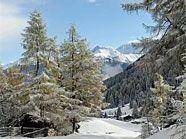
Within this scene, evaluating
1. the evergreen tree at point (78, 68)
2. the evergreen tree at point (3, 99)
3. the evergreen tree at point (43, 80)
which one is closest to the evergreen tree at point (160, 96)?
the evergreen tree at point (78, 68)

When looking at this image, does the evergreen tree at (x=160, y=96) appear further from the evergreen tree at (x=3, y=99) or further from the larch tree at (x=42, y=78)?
the evergreen tree at (x=3, y=99)

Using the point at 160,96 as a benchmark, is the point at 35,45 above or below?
above

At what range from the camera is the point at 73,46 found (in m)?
37.1

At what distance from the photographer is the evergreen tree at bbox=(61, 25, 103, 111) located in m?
36.9

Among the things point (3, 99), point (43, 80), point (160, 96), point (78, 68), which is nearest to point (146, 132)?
point (78, 68)

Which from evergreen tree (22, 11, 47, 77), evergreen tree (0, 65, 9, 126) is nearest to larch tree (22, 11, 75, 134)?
evergreen tree (22, 11, 47, 77)

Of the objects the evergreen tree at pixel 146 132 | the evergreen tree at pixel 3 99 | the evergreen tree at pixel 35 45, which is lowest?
the evergreen tree at pixel 146 132

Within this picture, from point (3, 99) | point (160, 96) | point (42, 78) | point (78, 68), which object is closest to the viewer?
point (42, 78)

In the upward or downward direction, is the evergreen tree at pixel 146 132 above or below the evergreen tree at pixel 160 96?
below

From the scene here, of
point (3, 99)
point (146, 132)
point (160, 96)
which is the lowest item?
point (146, 132)

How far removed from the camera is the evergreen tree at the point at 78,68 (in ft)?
121

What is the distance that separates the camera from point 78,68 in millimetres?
37250

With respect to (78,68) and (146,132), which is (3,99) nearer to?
(78,68)

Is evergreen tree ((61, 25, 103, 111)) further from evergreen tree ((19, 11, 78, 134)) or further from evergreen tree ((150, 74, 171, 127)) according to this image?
evergreen tree ((150, 74, 171, 127))
